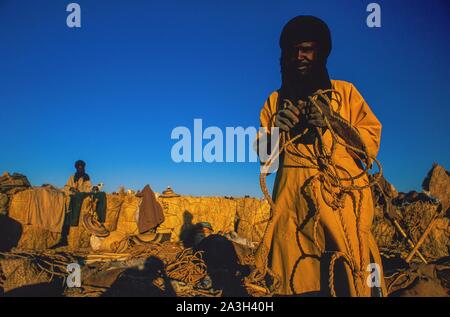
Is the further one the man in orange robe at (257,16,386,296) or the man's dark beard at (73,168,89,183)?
the man's dark beard at (73,168,89,183)

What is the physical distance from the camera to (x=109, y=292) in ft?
15.6

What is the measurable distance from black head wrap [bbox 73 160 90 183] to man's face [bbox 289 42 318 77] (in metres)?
11.8

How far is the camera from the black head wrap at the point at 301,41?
9.41ft

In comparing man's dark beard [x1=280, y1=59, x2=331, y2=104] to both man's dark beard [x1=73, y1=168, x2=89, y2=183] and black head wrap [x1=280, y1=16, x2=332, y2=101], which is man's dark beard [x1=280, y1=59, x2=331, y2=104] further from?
man's dark beard [x1=73, y1=168, x2=89, y2=183]

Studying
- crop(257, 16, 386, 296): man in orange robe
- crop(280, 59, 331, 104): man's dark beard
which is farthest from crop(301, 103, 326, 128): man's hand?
crop(280, 59, 331, 104): man's dark beard

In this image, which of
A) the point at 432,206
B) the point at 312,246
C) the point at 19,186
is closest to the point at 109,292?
the point at 312,246

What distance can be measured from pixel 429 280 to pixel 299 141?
7.48 feet

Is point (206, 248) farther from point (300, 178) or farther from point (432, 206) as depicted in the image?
point (432, 206)

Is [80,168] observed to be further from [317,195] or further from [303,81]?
[317,195]

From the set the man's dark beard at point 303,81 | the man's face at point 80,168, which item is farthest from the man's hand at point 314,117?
the man's face at point 80,168

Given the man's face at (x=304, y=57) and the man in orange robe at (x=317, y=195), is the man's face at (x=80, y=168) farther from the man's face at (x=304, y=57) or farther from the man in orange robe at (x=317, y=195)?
the man's face at (x=304, y=57)

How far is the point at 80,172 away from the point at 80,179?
0.36m

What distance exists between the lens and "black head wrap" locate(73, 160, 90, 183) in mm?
13023

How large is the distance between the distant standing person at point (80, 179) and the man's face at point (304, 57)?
11417 mm
